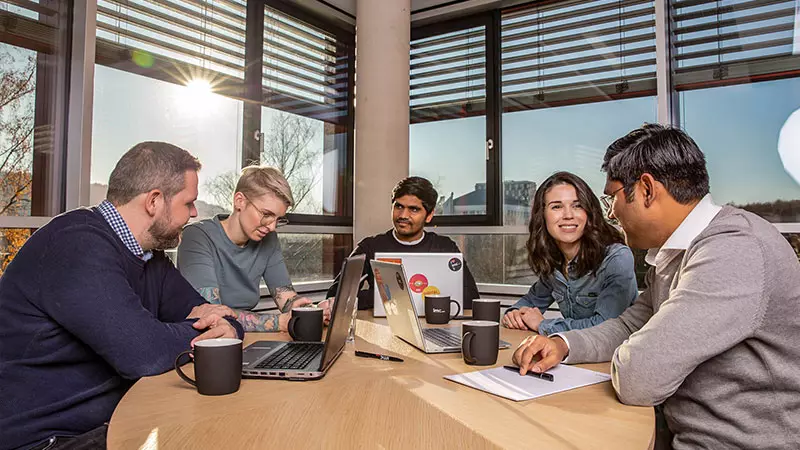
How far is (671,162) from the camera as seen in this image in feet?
4.03

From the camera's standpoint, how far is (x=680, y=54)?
345 cm

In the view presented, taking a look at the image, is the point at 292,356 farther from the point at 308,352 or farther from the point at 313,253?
the point at 313,253

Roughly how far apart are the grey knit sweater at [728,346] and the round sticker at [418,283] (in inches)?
37.7

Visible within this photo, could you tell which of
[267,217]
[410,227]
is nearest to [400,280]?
[267,217]

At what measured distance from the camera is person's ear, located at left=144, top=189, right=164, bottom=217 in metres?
1.43

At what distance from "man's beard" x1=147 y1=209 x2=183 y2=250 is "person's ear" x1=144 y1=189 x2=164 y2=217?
3 cm

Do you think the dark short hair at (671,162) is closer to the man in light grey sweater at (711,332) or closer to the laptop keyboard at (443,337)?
the man in light grey sweater at (711,332)

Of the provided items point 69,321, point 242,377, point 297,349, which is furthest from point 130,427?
point 297,349

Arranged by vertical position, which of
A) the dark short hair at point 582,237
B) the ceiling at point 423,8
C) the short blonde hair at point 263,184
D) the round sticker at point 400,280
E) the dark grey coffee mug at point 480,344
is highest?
the ceiling at point 423,8

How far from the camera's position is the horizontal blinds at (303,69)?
3789 millimetres

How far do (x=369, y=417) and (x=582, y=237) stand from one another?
1.39m

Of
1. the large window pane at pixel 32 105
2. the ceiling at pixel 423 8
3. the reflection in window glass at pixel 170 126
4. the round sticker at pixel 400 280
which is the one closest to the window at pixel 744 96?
the ceiling at pixel 423 8

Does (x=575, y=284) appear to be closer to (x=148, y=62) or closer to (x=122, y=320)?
(x=122, y=320)

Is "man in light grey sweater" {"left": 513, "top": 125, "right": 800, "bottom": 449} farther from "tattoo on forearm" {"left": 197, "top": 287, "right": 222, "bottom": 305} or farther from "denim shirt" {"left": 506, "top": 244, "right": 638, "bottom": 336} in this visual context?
"tattoo on forearm" {"left": 197, "top": 287, "right": 222, "bottom": 305}
